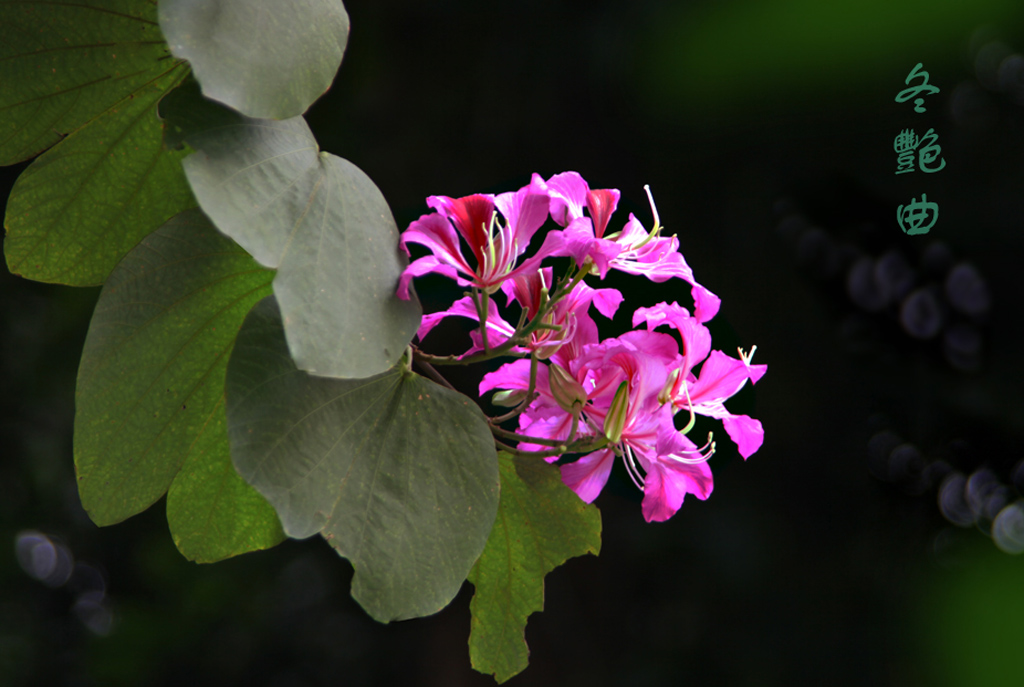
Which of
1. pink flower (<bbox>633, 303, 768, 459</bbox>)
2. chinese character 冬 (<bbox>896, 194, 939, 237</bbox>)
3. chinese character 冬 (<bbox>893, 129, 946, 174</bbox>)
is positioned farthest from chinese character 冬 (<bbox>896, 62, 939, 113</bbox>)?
pink flower (<bbox>633, 303, 768, 459</bbox>)

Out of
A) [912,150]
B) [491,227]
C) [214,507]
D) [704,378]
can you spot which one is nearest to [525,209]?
[491,227]

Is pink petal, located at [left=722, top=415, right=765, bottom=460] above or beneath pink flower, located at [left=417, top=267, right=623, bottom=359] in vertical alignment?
beneath

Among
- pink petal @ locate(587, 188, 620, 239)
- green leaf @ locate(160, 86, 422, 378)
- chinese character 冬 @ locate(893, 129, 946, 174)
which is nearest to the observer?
green leaf @ locate(160, 86, 422, 378)

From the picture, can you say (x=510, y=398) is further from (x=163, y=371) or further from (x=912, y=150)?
(x=912, y=150)

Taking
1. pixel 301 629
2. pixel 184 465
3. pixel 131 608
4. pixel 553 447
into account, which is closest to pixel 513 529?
pixel 553 447

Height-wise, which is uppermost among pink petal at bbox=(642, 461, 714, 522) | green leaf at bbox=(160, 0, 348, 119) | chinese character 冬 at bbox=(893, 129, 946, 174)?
green leaf at bbox=(160, 0, 348, 119)

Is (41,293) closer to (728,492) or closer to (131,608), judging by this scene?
(131,608)

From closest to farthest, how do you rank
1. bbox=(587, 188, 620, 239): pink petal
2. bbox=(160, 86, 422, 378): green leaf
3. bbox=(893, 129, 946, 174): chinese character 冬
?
bbox=(160, 86, 422, 378): green leaf < bbox=(587, 188, 620, 239): pink petal < bbox=(893, 129, 946, 174): chinese character 冬

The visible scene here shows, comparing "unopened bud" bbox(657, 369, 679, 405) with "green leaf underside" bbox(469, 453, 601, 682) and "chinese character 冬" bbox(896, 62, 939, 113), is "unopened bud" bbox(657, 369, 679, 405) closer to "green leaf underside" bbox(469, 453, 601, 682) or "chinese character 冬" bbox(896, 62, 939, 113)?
"green leaf underside" bbox(469, 453, 601, 682)
